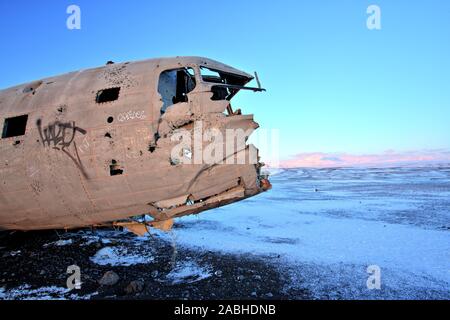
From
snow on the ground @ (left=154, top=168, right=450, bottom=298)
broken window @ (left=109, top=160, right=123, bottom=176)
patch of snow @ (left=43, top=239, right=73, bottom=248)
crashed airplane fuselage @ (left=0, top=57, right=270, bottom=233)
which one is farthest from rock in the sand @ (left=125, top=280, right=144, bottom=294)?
patch of snow @ (left=43, top=239, right=73, bottom=248)

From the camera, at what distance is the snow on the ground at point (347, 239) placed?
696cm

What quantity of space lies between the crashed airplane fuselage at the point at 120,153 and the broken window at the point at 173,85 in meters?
0.05

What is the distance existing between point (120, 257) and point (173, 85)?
210 inches

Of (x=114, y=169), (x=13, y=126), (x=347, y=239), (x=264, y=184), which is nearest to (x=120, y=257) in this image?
(x=114, y=169)

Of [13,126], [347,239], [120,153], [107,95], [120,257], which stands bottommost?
[120,257]

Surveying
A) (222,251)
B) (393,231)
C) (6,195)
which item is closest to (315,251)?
(222,251)

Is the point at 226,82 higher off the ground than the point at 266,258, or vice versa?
the point at 226,82

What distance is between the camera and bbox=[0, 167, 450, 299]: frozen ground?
656cm

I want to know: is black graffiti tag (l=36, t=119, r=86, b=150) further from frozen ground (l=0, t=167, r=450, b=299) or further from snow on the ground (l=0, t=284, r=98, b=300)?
frozen ground (l=0, t=167, r=450, b=299)

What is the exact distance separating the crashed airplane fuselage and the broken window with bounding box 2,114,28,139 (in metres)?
0.03

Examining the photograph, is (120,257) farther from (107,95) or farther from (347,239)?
(347,239)

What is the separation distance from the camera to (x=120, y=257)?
9055 millimetres

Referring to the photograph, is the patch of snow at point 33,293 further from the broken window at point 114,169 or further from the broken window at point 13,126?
the broken window at point 13,126

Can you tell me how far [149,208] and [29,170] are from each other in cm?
285
